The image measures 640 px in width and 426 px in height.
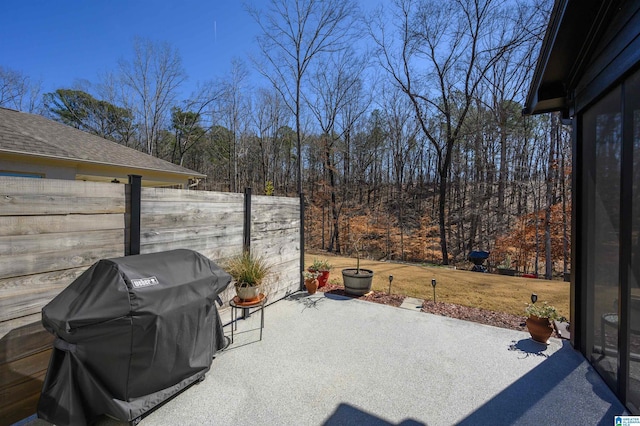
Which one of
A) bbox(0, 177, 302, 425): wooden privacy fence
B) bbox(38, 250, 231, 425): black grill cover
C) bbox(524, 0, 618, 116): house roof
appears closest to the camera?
bbox(38, 250, 231, 425): black grill cover

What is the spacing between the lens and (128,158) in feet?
23.7

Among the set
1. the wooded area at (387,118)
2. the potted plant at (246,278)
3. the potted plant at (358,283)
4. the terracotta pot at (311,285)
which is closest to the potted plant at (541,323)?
the potted plant at (358,283)

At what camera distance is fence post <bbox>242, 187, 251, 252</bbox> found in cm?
340

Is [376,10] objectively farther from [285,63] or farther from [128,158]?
[128,158]

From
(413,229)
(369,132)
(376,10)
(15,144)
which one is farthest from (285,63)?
(413,229)

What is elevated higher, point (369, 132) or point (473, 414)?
point (369, 132)

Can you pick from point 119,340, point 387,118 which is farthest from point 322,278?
point 387,118

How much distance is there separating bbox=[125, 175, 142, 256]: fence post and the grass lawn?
3634mm

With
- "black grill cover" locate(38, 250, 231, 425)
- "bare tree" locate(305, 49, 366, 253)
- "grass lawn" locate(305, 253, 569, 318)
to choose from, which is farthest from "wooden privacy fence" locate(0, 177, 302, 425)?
"bare tree" locate(305, 49, 366, 253)

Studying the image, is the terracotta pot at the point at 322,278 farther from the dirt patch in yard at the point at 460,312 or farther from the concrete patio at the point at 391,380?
the concrete patio at the point at 391,380

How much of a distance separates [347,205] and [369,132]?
438 cm

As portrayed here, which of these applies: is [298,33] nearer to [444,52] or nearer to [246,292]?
[444,52]

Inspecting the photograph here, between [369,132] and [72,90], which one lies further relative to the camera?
A: [369,132]

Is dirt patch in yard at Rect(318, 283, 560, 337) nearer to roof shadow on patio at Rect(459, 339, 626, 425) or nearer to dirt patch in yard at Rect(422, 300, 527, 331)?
dirt patch in yard at Rect(422, 300, 527, 331)
